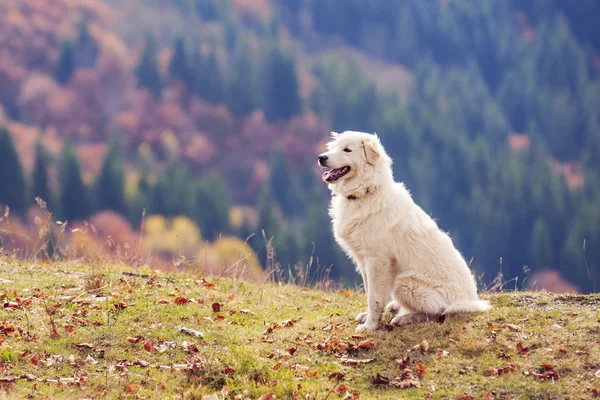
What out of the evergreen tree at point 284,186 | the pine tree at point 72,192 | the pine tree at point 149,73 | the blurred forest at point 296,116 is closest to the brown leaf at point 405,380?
the blurred forest at point 296,116

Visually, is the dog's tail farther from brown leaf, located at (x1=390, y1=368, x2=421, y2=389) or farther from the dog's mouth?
the dog's mouth

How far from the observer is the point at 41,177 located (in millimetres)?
75438

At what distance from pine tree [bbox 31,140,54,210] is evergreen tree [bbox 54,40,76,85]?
32.9 m

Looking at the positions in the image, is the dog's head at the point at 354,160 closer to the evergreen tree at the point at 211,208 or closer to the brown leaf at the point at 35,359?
the brown leaf at the point at 35,359

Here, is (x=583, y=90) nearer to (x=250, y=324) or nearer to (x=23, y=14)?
(x=23, y=14)

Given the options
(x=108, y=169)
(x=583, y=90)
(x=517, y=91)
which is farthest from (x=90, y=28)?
(x=583, y=90)

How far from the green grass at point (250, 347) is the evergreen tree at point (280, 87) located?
10709 cm

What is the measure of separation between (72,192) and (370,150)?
2896 inches

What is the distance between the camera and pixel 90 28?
113 m

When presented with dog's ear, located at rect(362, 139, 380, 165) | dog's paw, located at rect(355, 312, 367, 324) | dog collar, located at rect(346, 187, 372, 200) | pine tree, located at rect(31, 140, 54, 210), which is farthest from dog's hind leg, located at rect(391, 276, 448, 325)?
pine tree, located at rect(31, 140, 54, 210)

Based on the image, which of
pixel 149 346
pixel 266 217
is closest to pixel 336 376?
pixel 149 346

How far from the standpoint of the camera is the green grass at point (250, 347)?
6246 millimetres

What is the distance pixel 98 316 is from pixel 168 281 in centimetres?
Result: 181

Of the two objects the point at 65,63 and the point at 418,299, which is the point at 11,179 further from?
the point at 418,299
